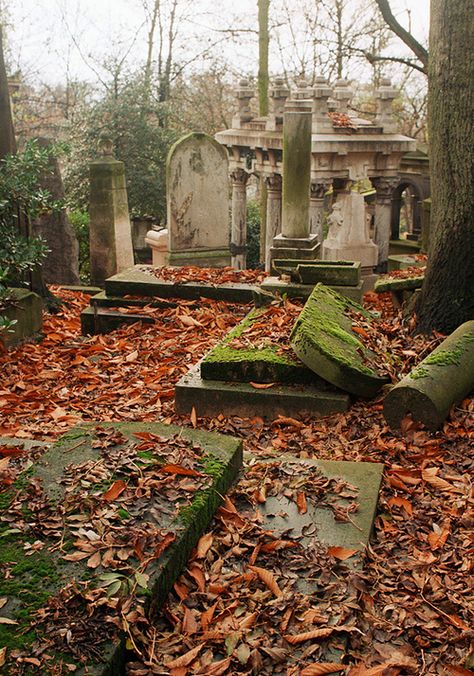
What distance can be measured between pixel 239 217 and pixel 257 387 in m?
13.2

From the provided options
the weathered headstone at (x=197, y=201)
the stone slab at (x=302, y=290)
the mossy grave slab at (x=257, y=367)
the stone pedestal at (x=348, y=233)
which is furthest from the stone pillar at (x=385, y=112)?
the mossy grave slab at (x=257, y=367)

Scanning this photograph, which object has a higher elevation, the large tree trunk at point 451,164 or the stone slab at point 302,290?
the large tree trunk at point 451,164

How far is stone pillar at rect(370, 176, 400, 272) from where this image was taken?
16406 millimetres

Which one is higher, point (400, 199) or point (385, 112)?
point (385, 112)

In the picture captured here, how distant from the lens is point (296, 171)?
29.8ft

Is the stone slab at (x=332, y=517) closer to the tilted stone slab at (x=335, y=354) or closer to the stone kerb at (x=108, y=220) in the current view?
the tilted stone slab at (x=335, y=354)

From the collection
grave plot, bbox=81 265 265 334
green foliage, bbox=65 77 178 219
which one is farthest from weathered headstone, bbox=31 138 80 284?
green foliage, bbox=65 77 178 219

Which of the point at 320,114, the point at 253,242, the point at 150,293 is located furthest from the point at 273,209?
the point at 150,293

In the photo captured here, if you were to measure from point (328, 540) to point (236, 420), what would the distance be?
212 cm

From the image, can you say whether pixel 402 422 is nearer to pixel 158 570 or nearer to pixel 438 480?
pixel 438 480

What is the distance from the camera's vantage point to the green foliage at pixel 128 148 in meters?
20.4

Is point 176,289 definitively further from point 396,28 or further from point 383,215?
point 383,215

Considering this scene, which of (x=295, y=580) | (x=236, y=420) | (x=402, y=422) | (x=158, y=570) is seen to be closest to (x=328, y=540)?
(x=295, y=580)

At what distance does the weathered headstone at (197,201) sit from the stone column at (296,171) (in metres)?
3.13
